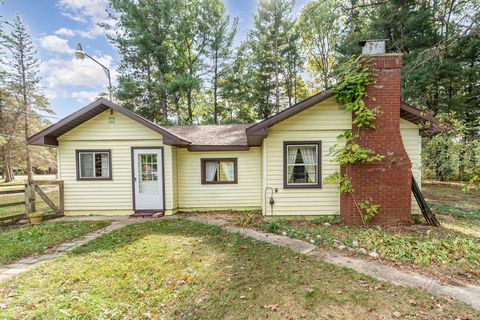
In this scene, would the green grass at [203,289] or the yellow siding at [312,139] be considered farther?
the yellow siding at [312,139]

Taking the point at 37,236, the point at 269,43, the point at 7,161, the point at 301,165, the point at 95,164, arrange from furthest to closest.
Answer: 1. the point at 7,161
2. the point at 269,43
3. the point at 95,164
4. the point at 301,165
5. the point at 37,236

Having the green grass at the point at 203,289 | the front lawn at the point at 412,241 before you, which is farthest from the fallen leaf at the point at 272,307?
the front lawn at the point at 412,241

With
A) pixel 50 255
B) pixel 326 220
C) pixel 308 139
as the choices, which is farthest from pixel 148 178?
pixel 326 220

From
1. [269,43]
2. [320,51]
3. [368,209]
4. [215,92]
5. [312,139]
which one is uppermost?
[320,51]

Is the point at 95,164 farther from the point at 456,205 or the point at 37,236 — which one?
the point at 456,205

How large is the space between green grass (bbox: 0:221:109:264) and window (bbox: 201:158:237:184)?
3.62 metres

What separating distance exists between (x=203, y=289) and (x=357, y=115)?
569cm

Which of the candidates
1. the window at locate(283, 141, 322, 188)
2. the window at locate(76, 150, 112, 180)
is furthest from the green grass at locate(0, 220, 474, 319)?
the window at locate(76, 150, 112, 180)

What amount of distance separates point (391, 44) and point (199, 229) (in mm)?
17079

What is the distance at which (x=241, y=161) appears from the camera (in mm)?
8109

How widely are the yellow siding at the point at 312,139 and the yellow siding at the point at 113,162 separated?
3.69 meters

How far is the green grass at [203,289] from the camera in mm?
2590

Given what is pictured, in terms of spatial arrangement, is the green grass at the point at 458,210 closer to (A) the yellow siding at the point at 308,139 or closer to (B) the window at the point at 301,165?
(A) the yellow siding at the point at 308,139

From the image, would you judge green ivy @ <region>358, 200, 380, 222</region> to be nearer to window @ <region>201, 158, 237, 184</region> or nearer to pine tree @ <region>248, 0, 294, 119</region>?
window @ <region>201, 158, 237, 184</region>
